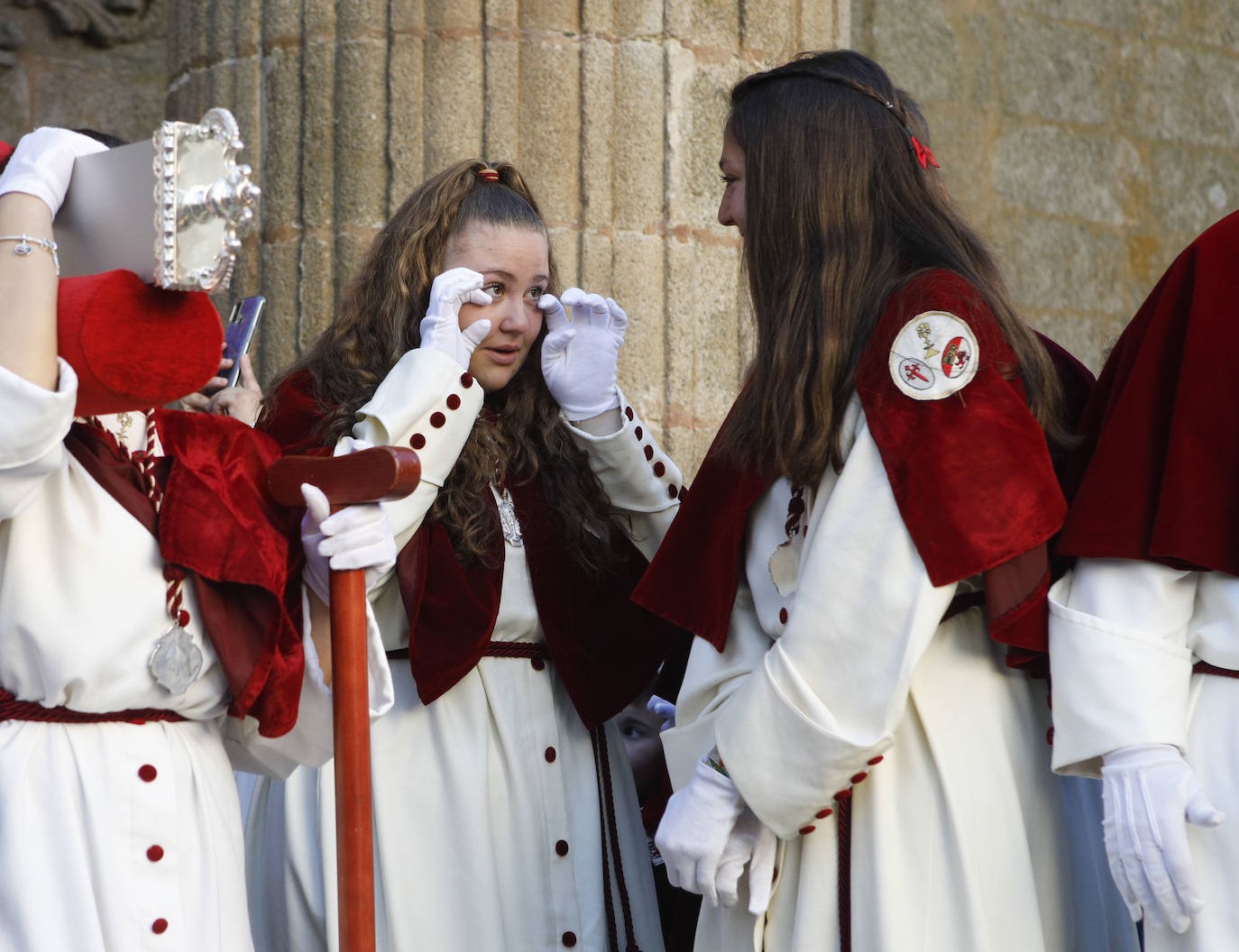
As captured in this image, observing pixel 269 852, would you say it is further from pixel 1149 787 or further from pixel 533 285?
pixel 1149 787

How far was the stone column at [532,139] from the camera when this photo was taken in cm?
366

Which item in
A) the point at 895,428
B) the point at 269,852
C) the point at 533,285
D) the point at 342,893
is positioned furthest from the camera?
the point at 533,285

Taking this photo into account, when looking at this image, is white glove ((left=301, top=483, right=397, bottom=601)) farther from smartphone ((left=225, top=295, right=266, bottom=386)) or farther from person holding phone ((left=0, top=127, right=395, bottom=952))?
smartphone ((left=225, top=295, right=266, bottom=386))

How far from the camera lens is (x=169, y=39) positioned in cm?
410

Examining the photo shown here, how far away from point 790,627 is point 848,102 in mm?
840

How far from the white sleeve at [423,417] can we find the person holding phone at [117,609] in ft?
1.57

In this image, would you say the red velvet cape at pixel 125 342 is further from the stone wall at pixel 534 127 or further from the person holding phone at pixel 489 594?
the stone wall at pixel 534 127

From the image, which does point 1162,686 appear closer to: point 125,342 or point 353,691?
point 353,691

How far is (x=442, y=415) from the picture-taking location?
8.63 ft

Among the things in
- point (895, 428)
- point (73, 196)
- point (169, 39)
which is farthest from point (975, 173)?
point (73, 196)

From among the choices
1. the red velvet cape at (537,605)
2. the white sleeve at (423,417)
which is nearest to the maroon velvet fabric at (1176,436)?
the red velvet cape at (537,605)

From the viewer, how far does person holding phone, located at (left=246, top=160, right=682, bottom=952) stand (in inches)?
103

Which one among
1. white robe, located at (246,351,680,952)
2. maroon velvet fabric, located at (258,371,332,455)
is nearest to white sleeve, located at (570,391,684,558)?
white robe, located at (246,351,680,952)

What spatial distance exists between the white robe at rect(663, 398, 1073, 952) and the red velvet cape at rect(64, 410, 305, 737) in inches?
25.5
